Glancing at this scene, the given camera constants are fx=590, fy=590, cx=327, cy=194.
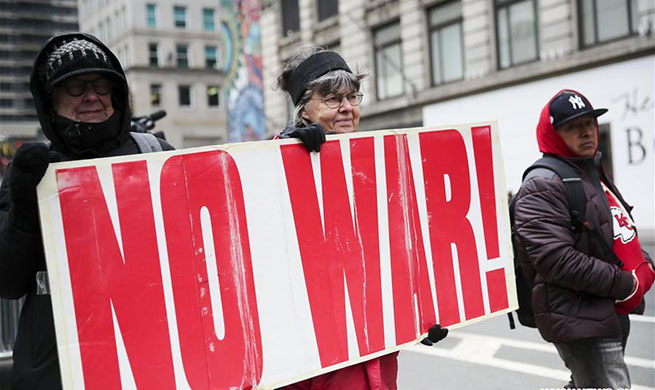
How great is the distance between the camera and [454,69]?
18.1 meters

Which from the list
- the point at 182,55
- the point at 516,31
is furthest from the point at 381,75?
the point at 182,55

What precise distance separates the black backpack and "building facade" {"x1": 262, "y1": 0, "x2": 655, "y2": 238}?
10.7 meters

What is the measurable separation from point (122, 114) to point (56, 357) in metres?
0.83

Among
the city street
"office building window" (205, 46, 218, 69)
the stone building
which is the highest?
the stone building

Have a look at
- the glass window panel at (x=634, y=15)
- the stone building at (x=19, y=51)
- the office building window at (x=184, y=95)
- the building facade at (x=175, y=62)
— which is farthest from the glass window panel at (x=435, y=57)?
the stone building at (x=19, y=51)

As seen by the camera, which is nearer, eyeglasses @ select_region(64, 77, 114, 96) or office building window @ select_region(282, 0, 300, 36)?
eyeglasses @ select_region(64, 77, 114, 96)

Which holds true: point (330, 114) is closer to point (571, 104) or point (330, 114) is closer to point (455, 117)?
point (571, 104)

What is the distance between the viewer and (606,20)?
46.2 ft

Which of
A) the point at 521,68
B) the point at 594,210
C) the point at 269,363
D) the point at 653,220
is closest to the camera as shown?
the point at 269,363

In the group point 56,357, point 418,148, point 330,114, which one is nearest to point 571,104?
point 418,148

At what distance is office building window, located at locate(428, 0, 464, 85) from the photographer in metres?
17.8

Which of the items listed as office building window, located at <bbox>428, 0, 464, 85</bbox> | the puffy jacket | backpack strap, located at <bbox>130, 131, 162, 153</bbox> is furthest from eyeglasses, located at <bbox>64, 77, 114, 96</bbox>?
office building window, located at <bbox>428, 0, 464, 85</bbox>

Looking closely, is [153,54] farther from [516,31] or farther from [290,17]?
[516,31]

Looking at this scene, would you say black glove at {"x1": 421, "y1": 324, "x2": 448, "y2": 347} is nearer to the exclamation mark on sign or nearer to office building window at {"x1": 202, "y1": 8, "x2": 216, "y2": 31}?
the exclamation mark on sign
